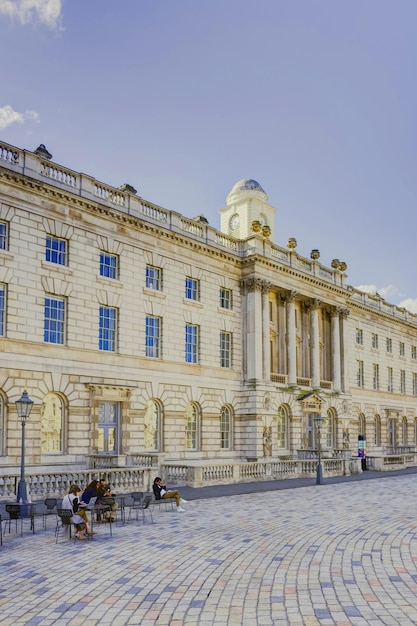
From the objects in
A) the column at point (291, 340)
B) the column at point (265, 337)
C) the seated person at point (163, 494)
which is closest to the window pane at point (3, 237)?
the seated person at point (163, 494)

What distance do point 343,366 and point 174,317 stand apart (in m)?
17.3

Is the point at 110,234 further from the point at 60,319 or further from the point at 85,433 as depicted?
the point at 85,433

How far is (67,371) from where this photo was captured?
2739cm

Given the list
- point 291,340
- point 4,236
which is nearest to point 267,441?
point 291,340

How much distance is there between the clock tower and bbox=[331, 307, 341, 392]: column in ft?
34.6

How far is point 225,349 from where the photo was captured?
3712 cm

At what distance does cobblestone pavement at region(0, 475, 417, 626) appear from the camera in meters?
8.66

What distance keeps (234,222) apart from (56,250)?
27.0 metres

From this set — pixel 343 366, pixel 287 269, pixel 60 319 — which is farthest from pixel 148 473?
pixel 343 366

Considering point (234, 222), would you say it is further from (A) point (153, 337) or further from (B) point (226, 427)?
(A) point (153, 337)

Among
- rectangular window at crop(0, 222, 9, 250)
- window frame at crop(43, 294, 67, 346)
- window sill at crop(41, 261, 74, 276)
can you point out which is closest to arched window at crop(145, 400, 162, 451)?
window frame at crop(43, 294, 67, 346)

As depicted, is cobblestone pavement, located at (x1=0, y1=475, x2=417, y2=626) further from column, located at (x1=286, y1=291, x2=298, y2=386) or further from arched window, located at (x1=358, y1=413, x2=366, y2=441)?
arched window, located at (x1=358, y1=413, x2=366, y2=441)

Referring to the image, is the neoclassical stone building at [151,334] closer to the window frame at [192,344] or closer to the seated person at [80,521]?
the window frame at [192,344]

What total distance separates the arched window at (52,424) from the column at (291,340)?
17.3m
